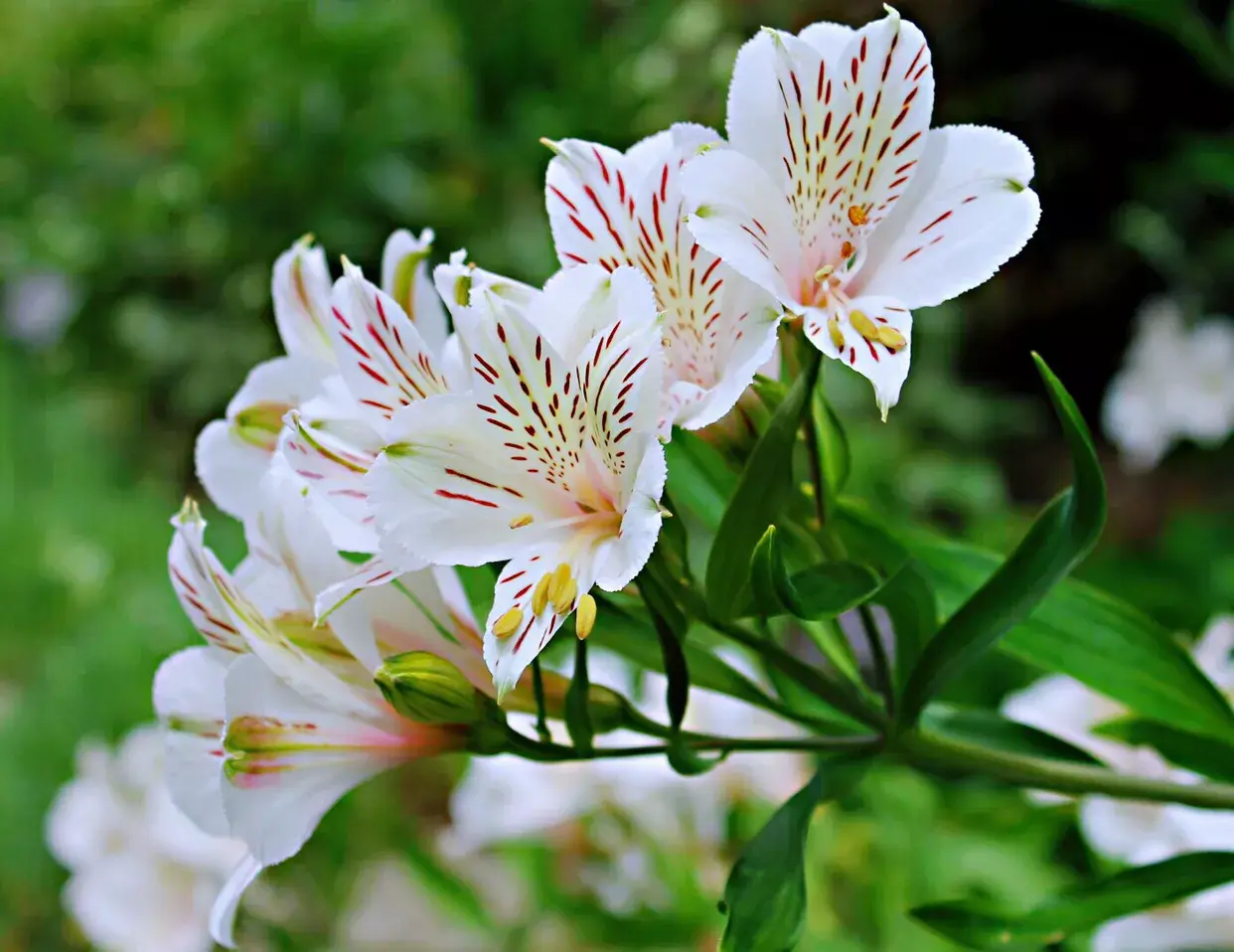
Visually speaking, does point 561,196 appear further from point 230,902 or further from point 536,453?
point 230,902

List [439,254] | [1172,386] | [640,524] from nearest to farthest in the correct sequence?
[640,524] < [1172,386] < [439,254]

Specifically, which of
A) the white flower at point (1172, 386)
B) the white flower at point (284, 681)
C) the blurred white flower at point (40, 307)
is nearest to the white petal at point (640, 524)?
the white flower at point (284, 681)

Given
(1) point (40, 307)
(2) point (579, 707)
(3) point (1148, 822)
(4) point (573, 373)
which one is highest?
(4) point (573, 373)

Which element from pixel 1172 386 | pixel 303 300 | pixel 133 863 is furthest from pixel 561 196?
pixel 1172 386

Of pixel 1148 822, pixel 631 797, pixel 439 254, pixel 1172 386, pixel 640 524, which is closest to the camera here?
pixel 640 524

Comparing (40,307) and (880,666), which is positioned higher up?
(880,666)

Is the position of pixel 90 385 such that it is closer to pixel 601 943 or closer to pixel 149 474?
pixel 149 474

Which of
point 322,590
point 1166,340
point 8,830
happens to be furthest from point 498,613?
point 1166,340
